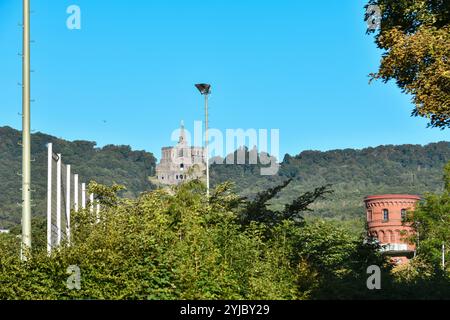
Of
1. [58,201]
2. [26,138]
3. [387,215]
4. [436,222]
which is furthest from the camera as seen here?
[387,215]

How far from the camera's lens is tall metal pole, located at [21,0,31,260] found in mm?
17250

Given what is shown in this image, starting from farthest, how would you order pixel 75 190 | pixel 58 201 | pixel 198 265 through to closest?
pixel 75 190, pixel 58 201, pixel 198 265

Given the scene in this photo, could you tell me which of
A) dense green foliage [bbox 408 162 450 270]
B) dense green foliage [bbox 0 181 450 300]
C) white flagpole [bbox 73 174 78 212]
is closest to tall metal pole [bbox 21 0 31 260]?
dense green foliage [bbox 0 181 450 300]

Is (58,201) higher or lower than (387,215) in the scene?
lower

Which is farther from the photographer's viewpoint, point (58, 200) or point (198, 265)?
point (58, 200)

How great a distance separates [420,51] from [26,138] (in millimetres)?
8326

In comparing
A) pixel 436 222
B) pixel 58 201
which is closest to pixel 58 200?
pixel 58 201

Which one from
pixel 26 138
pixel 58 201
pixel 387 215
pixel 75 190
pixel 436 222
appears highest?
pixel 387 215

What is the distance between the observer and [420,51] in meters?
17.9

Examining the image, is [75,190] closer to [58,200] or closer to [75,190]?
[75,190]

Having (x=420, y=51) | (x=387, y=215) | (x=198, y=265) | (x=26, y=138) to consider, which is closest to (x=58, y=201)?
(x=26, y=138)

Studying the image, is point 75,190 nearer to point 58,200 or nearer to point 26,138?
point 58,200
